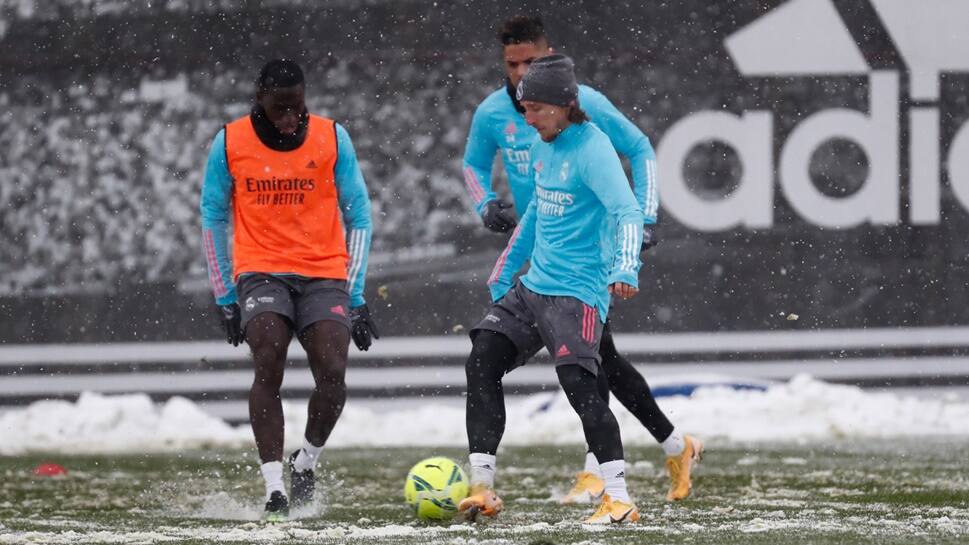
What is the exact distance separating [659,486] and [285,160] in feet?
8.69

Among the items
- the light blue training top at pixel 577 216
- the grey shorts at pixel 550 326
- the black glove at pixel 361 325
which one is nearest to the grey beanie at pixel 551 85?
the light blue training top at pixel 577 216

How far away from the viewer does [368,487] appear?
9000 mm

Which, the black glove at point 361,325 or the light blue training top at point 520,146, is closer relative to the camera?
the black glove at point 361,325

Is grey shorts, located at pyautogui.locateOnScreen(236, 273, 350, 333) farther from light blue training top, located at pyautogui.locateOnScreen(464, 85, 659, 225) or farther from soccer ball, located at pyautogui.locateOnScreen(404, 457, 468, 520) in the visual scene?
light blue training top, located at pyautogui.locateOnScreen(464, 85, 659, 225)

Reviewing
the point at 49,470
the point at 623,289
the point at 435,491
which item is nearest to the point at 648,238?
the point at 623,289

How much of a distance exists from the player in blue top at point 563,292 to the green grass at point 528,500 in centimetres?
33

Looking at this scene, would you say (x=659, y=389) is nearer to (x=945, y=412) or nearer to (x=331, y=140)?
(x=945, y=412)

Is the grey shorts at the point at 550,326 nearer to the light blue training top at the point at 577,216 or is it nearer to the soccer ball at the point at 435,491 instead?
the light blue training top at the point at 577,216

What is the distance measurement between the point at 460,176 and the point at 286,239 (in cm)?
442

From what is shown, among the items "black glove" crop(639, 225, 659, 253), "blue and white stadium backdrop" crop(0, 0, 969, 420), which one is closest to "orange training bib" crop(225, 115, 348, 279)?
"black glove" crop(639, 225, 659, 253)

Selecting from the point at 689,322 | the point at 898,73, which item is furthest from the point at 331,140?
the point at 898,73

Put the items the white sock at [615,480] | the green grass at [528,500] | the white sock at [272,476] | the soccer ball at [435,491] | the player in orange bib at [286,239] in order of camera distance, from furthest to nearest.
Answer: the player in orange bib at [286,239] → the white sock at [272,476] → the soccer ball at [435,491] → the white sock at [615,480] → the green grass at [528,500]

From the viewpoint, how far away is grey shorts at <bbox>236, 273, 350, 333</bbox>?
24.9 feet

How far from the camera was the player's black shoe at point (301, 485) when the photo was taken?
7770 millimetres
